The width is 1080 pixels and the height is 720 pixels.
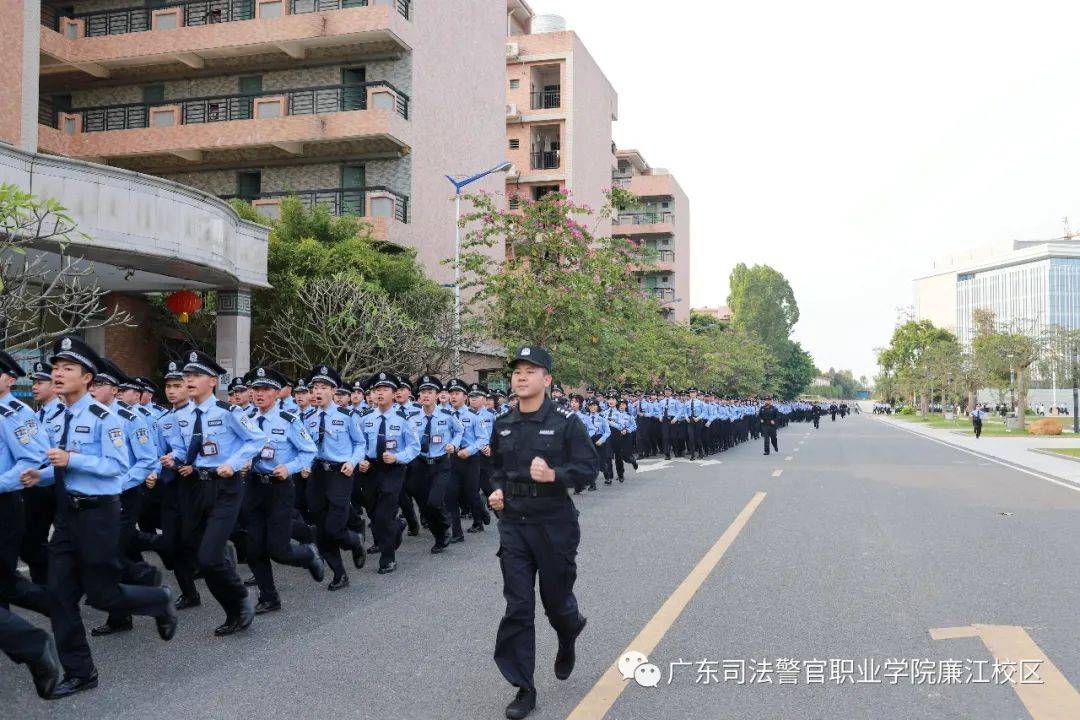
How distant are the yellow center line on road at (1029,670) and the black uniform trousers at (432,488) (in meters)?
5.35

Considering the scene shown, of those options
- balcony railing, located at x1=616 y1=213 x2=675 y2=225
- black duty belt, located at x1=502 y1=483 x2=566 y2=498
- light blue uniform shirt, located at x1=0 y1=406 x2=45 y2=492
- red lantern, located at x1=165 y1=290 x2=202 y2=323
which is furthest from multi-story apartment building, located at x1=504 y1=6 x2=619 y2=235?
black duty belt, located at x1=502 y1=483 x2=566 y2=498

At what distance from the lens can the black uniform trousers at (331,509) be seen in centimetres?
830

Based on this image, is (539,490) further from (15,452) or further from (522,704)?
(15,452)

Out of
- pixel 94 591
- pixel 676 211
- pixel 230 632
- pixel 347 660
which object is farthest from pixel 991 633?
pixel 676 211

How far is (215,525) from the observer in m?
6.44

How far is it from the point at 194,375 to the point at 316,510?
2.52 meters

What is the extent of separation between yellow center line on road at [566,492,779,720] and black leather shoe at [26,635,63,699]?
2.82 metres

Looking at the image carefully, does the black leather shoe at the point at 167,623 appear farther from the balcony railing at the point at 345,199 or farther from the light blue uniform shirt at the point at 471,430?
the balcony railing at the point at 345,199

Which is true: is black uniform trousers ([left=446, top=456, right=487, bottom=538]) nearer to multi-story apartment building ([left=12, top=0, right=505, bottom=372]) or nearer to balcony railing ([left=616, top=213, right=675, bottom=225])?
multi-story apartment building ([left=12, top=0, right=505, bottom=372])

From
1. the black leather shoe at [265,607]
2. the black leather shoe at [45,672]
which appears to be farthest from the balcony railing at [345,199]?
the black leather shoe at [45,672]

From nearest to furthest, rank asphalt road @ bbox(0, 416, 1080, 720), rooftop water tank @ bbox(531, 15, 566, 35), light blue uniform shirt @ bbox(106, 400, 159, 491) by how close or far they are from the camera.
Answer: asphalt road @ bbox(0, 416, 1080, 720) < light blue uniform shirt @ bbox(106, 400, 159, 491) < rooftop water tank @ bbox(531, 15, 566, 35)

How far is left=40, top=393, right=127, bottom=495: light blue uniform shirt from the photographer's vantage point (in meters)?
5.43

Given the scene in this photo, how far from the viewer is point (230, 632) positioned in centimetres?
660

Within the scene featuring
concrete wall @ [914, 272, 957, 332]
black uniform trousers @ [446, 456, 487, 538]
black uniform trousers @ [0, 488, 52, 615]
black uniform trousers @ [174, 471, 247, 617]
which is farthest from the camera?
concrete wall @ [914, 272, 957, 332]
